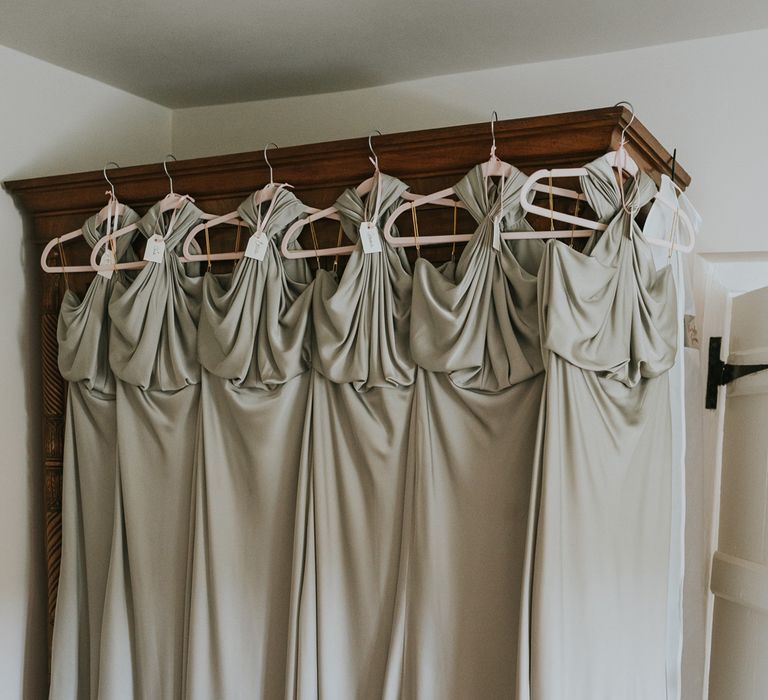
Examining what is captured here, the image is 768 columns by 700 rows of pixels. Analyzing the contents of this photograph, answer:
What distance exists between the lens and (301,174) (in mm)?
1708

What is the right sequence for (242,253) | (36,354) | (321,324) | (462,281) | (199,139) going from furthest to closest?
(199,139), (36,354), (242,253), (321,324), (462,281)

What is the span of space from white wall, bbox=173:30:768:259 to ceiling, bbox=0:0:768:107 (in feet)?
0.12

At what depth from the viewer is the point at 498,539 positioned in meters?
1.54

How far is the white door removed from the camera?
5.87 feet

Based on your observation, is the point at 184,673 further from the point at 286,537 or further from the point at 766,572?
the point at 766,572

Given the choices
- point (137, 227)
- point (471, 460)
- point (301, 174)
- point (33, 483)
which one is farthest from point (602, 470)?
point (33, 483)

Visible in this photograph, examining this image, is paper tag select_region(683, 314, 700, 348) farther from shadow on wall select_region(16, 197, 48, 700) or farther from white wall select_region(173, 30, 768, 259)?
shadow on wall select_region(16, 197, 48, 700)

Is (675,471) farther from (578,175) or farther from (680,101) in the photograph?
(680,101)

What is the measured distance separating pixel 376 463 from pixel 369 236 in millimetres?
437

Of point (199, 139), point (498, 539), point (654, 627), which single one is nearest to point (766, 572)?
point (654, 627)

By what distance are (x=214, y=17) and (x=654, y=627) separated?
1.53 m

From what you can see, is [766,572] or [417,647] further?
[766,572]

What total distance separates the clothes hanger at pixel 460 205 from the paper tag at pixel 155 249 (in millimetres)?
506

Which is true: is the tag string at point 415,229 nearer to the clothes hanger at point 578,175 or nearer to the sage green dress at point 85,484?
the clothes hanger at point 578,175
